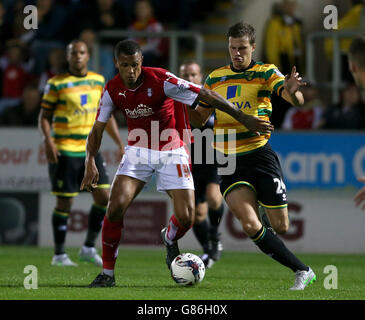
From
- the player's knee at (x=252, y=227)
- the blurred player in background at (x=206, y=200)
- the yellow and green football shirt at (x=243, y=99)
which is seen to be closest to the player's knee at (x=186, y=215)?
the player's knee at (x=252, y=227)

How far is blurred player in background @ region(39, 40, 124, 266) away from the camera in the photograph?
1036cm

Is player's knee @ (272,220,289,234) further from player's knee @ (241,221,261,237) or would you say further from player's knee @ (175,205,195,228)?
player's knee @ (175,205,195,228)

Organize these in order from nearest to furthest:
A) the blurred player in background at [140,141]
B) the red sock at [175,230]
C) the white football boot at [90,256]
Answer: the blurred player in background at [140,141], the red sock at [175,230], the white football boot at [90,256]

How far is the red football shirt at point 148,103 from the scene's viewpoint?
297 inches

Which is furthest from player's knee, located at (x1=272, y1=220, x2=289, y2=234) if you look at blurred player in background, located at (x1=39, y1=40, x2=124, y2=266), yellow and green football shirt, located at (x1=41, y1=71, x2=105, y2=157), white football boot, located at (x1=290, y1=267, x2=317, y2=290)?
yellow and green football shirt, located at (x1=41, y1=71, x2=105, y2=157)

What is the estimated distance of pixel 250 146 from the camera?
25.8ft

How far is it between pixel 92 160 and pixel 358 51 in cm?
290

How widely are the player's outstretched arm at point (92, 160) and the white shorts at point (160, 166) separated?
0.24 meters

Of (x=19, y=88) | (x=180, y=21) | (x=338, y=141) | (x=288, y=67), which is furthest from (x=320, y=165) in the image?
(x=19, y=88)

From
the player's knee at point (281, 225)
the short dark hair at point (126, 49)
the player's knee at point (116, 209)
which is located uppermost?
the short dark hair at point (126, 49)

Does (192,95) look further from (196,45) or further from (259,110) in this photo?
(196,45)

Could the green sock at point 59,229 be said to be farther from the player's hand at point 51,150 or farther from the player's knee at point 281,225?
the player's knee at point 281,225

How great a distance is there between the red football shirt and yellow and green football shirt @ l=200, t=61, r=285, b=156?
0.50 meters

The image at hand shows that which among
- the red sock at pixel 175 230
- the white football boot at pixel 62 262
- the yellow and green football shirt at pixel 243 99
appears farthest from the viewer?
the white football boot at pixel 62 262
